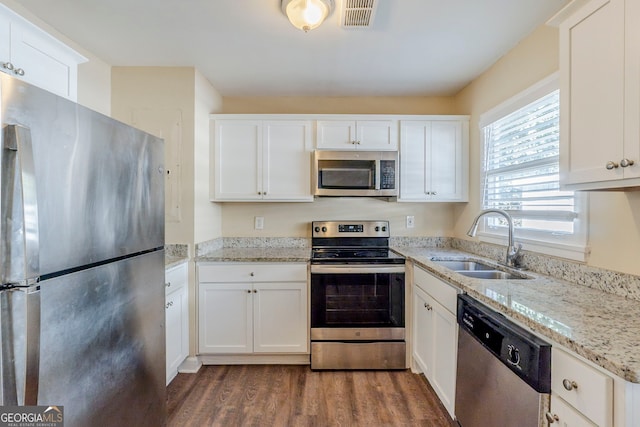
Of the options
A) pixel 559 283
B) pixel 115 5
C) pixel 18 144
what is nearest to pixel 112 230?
pixel 18 144

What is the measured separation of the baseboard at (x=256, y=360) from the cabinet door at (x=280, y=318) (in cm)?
10

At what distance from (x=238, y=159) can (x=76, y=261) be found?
1.84 m

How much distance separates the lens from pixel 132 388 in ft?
4.04

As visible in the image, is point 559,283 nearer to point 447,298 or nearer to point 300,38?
point 447,298

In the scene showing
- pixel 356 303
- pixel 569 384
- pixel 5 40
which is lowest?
pixel 356 303

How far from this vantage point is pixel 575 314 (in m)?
1.09

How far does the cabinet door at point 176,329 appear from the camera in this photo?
6.77ft

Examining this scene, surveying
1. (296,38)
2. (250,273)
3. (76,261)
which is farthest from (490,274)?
(76,261)

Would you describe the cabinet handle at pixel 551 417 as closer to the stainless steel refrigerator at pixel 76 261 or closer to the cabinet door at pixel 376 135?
the stainless steel refrigerator at pixel 76 261

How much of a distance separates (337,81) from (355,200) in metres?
1.11

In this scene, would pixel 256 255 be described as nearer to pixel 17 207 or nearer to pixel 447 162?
pixel 17 207

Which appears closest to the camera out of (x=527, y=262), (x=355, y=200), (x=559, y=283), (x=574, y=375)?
(x=574, y=375)

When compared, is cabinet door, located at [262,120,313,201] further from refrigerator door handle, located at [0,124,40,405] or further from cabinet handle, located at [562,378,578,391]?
cabinet handle, located at [562,378,578,391]

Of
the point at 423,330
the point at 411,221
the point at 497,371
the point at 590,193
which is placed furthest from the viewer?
the point at 411,221
